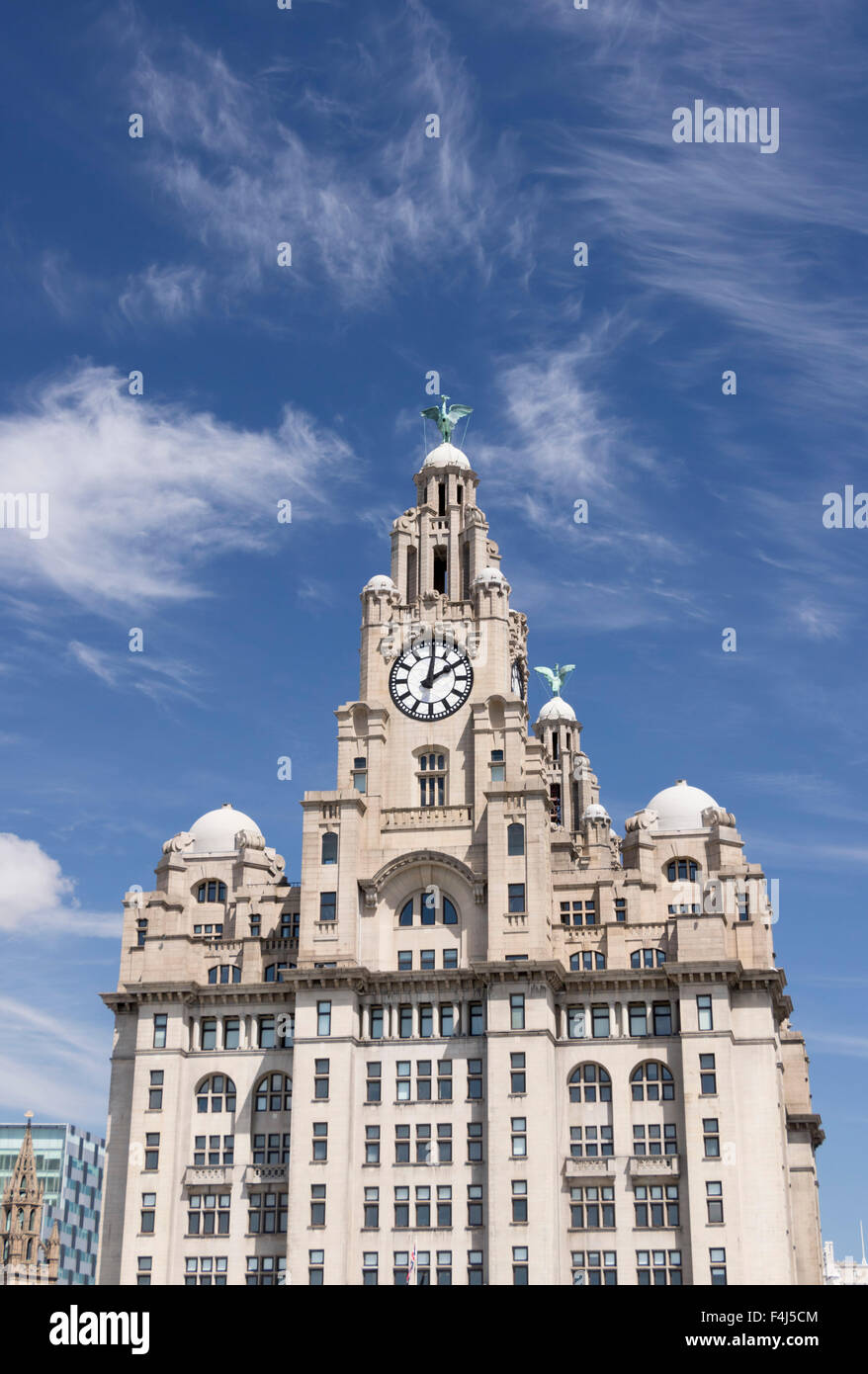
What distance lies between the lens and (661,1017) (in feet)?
333

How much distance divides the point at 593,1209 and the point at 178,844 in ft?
131

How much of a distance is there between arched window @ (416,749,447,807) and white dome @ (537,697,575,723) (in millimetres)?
42127

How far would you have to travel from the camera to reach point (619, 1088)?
99.7 m

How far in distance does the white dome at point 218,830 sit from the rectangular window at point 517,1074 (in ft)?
93.9

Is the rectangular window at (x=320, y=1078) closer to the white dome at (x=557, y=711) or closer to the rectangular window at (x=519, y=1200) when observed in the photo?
the rectangular window at (x=519, y=1200)

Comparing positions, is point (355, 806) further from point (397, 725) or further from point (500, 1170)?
point (500, 1170)

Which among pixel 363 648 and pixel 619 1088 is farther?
pixel 363 648

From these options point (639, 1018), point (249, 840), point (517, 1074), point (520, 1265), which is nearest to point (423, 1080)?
point (517, 1074)

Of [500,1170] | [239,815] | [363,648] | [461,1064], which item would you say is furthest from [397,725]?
[500,1170]

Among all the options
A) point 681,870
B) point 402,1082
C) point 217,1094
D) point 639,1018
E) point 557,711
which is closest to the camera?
point 402,1082

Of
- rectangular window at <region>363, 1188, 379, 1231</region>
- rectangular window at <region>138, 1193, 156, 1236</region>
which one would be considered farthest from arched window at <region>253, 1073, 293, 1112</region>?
rectangular window at <region>138, 1193, 156, 1236</region>

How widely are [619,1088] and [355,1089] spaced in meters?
16.4

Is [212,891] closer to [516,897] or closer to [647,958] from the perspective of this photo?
[516,897]

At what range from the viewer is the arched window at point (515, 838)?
342 feet
